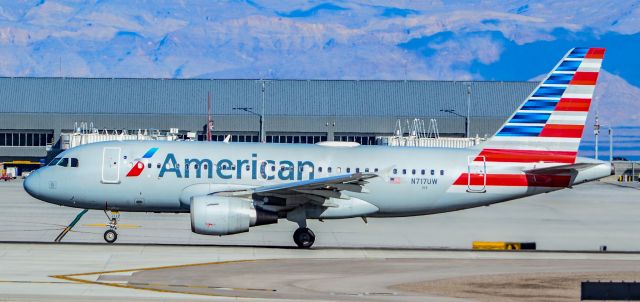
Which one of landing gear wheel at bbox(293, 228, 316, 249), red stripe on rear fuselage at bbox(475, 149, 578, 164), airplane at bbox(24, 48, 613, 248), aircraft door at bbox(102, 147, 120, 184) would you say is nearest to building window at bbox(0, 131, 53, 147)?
airplane at bbox(24, 48, 613, 248)

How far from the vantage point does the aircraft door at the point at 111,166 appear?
4344 cm

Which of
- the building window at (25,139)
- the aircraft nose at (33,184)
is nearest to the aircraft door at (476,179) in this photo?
the aircraft nose at (33,184)

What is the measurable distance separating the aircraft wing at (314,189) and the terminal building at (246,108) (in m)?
95.8

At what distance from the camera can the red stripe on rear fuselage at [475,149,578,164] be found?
44.5 metres

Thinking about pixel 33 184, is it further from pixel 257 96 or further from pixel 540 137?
pixel 257 96

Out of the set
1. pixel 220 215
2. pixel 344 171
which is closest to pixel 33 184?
pixel 220 215

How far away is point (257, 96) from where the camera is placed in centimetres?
14375

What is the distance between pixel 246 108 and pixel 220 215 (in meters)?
101

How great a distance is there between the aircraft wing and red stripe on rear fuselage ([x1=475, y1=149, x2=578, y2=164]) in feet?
17.4

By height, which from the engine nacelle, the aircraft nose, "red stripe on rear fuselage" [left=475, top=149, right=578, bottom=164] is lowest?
the engine nacelle

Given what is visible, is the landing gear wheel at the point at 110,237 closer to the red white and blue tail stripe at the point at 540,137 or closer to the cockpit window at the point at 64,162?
the cockpit window at the point at 64,162

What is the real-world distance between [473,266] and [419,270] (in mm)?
2206

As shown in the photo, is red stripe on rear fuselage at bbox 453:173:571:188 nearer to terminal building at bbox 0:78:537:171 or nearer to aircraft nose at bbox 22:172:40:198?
aircraft nose at bbox 22:172:40:198

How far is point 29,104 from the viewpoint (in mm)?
142750
